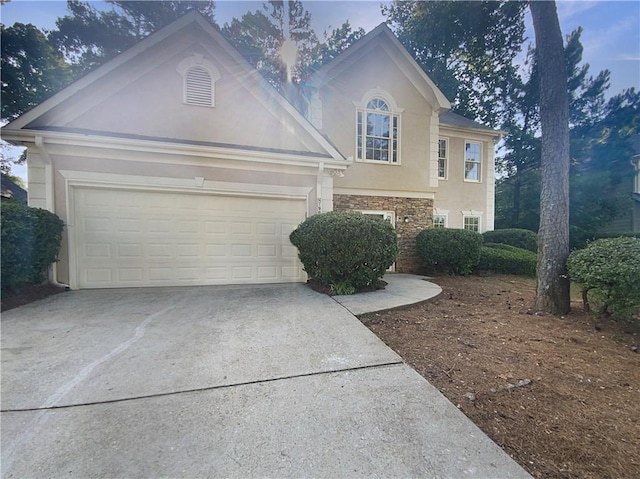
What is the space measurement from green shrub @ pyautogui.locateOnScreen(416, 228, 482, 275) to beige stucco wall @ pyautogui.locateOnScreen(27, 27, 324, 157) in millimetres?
4833

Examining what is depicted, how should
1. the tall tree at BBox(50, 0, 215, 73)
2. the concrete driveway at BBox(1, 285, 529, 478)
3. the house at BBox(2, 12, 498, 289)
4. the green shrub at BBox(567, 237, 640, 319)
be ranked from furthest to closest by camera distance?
the tall tree at BBox(50, 0, 215, 73), the house at BBox(2, 12, 498, 289), the green shrub at BBox(567, 237, 640, 319), the concrete driveway at BBox(1, 285, 529, 478)

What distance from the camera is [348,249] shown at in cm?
577

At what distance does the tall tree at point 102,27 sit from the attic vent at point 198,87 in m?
11.1

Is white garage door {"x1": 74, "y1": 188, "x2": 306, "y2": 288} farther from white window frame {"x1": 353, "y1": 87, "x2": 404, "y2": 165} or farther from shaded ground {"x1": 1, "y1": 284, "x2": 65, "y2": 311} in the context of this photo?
white window frame {"x1": 353, "y1": 87, "x2": 404, "y2": 165}

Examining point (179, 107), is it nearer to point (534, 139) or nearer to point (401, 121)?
point (401, 121)

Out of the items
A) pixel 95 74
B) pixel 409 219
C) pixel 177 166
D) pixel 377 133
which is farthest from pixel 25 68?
pixel 409 219

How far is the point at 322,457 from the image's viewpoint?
1862 mm

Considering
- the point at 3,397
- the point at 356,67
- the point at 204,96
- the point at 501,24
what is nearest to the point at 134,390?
the point at 3,397

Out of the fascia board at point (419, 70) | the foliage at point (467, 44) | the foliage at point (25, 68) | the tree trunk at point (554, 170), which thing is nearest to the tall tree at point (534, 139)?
the foliage at point (467, 44)

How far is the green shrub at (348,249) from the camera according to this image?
228 inches

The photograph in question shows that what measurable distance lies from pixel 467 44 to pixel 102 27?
22.5 metres

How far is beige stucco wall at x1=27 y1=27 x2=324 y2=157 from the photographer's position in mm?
6398

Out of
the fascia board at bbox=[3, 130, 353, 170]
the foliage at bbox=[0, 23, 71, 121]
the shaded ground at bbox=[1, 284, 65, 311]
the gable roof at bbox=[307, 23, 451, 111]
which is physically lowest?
the shaded ground at bbox=[1, 284, 65, 311]

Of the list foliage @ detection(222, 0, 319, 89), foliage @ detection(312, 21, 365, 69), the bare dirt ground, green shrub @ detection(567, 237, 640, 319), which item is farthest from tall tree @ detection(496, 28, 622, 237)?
the bare dirt ground
